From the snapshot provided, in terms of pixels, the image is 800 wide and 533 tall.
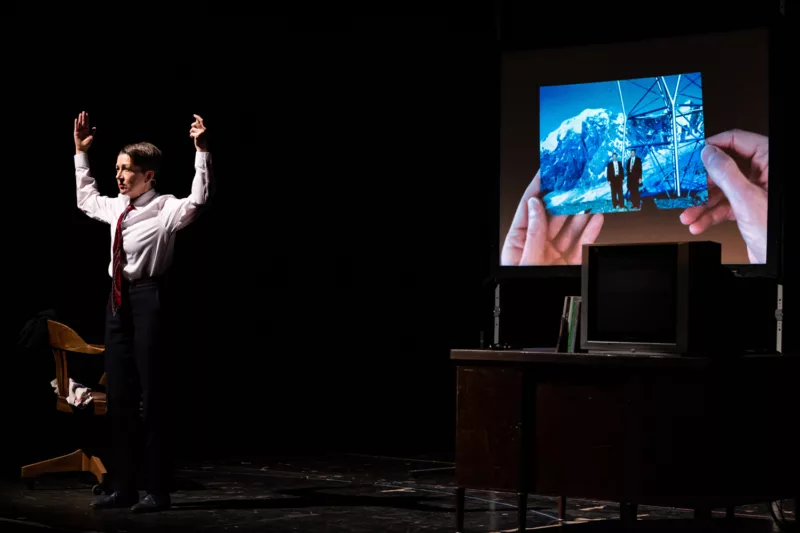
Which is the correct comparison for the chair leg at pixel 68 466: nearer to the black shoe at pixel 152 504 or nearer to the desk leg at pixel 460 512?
the black shoe at pixel 152 504

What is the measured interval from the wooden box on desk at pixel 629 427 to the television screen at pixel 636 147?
1.40 meters

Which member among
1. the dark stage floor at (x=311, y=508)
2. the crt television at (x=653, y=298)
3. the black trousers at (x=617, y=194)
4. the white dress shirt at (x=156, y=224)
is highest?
the black trousers at (x=617, y=194)

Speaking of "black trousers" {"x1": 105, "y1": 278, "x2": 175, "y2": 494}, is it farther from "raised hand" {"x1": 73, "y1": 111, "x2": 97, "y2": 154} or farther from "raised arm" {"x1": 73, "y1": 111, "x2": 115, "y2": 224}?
"raised hand" {"x1": 73, "y1": 111, "x2": 97, "y2": 154}

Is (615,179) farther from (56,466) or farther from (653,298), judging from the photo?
(56,466)

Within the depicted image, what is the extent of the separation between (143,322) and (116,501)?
2.53 ft

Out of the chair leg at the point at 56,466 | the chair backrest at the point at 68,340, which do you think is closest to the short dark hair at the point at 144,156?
the chair backrest at the point at 68,340

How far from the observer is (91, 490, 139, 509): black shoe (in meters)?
4.50

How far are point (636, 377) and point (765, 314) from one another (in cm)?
255

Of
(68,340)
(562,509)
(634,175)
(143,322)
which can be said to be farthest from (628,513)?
(68,340)

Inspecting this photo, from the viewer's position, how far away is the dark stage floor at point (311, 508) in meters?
4.09

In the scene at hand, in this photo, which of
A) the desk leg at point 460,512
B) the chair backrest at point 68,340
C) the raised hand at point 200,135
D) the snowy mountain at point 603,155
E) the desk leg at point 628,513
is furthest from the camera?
the snowy mountain at point 603,155

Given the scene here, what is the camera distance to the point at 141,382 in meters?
4.43

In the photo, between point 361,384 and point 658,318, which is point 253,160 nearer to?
point 361,384

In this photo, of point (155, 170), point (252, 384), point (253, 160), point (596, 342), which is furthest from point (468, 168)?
point (596, 342)
